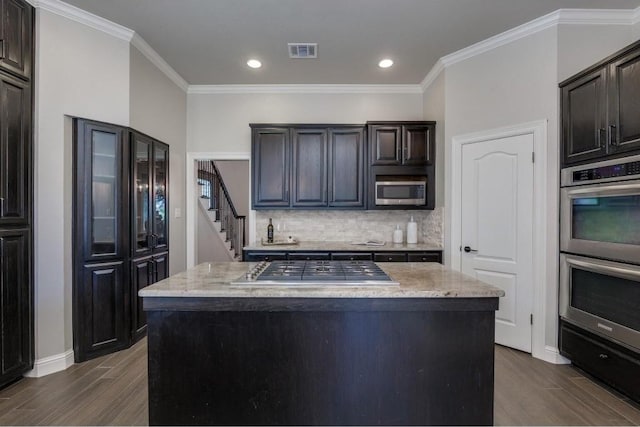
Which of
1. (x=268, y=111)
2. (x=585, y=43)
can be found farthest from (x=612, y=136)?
(x=268, y=111)

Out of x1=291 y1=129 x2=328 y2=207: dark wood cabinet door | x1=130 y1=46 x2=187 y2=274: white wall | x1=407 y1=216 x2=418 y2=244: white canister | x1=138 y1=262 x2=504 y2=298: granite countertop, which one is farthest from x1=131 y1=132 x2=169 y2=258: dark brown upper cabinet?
x1=407 y1=216 x2=418 y2=244: white canister

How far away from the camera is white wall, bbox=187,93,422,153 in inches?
184

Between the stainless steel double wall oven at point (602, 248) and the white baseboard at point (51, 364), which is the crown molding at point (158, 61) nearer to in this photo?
the white baseboard at point (51, 364)

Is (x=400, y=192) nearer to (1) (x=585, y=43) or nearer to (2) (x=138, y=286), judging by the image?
(1) (x=585, y=43)

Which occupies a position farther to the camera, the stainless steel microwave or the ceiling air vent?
the stainless steel microwave

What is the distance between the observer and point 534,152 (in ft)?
10.3

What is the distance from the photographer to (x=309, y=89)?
4641 mm

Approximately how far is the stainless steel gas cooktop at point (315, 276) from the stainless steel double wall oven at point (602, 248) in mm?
1760

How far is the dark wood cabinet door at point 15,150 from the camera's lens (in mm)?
2473

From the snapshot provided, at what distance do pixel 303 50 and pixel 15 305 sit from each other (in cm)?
344

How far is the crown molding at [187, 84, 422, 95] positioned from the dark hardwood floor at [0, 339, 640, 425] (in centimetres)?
348

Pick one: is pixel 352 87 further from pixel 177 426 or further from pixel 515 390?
pixel 177 426

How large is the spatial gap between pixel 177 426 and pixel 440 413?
1.42m

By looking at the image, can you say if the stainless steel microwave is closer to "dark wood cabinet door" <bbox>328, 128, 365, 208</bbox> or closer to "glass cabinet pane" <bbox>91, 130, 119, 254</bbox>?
"dark wood cabinet door" <bbox>328, 128, 365, 208</bbox>
